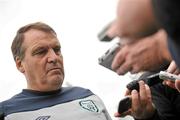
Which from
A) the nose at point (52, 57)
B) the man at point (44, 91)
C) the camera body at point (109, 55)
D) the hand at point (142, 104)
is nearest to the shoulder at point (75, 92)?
the man at point (44, 91)

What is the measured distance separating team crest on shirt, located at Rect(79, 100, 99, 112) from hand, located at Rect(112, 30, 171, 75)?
0.57 m

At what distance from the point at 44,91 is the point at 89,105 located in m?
0.18

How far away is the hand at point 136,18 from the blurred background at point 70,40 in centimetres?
155

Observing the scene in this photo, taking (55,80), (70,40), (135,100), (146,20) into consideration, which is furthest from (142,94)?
(70,40)

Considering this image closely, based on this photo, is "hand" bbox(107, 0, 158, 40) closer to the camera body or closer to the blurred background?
the camera body

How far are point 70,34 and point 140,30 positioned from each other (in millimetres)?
1833

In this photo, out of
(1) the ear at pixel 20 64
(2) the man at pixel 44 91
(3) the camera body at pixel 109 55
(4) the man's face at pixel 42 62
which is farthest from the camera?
(1) the ear at pixel 20 64

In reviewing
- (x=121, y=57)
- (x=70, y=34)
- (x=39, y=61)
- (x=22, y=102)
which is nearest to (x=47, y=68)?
(x=39, y=61)

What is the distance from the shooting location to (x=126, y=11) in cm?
53

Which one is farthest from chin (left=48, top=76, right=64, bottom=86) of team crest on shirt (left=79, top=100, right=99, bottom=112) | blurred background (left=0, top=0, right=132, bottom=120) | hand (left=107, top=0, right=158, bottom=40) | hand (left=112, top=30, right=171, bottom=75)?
blurred background (left=0, top=0, right=132, bottom=120)

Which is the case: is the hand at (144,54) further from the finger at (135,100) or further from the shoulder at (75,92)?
the shoulder at (75,92)

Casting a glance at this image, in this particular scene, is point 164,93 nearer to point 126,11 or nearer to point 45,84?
point 45,84

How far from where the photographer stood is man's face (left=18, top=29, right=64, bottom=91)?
1252 millimetres

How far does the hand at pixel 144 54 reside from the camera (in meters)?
0.57
